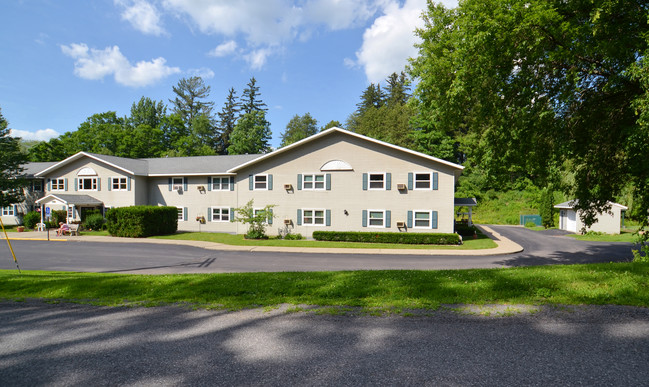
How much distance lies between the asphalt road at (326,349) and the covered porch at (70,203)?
29.5 m

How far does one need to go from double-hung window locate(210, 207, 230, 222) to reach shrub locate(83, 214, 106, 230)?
33.4 ft

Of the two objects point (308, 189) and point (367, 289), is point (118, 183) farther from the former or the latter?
point (367, 289)

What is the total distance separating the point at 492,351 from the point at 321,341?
8.21ft

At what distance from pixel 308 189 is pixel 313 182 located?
2.37 ft

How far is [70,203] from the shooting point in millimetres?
29891

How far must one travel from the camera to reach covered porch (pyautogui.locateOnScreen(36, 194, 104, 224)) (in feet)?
98.9

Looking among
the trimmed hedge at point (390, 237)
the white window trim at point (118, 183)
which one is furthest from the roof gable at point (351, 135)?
the white window trim at point (118, 183)

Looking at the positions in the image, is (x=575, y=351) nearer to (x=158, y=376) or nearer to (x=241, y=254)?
(x=158, y=376)

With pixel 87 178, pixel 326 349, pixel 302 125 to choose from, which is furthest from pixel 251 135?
pixel 326 349

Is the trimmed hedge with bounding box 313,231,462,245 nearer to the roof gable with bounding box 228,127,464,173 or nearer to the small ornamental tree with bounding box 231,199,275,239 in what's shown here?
the small ornamental tree with bounding box 231,199,275,239

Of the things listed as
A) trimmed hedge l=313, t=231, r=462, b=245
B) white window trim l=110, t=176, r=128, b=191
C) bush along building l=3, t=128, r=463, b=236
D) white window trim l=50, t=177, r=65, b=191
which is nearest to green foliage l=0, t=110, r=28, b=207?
white window trim l=50, t=177, r=65, b=191

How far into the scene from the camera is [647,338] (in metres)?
4.94

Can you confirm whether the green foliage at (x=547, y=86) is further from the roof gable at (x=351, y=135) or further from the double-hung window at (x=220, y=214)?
the double-hung window at (x=220, y=214)

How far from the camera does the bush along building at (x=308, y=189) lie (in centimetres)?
2444
